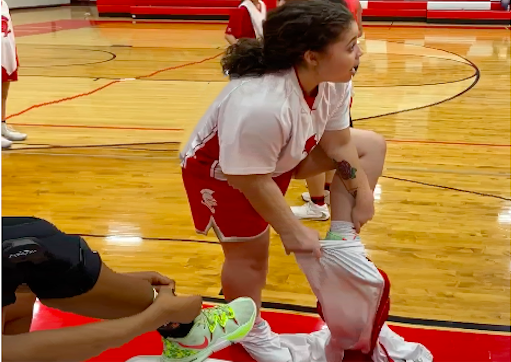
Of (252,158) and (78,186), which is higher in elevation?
(252,158)

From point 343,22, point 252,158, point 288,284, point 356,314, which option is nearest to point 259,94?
point 252,158

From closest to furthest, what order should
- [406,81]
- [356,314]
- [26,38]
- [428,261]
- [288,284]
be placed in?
[356,314] < [288,284] < [428,261] < [406,81] < [26,38]

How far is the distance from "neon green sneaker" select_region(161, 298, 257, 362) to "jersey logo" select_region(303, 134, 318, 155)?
1.59 ft

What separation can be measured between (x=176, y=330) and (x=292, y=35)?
2.75 feet

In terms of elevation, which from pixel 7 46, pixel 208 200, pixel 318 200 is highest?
pixel 7 46

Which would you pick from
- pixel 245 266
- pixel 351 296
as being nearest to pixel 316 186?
pixel 245 266

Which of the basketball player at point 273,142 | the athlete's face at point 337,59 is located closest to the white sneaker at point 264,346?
the basketball player at point 273,142

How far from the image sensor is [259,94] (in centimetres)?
159

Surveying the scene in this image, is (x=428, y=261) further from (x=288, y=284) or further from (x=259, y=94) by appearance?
(x=259, y=94)

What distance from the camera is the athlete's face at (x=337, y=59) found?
1616 millimetres

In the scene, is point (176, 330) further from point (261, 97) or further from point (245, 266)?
point (261, 97)

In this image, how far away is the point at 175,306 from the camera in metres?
1.39

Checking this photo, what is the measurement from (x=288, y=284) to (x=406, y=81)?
472 cm

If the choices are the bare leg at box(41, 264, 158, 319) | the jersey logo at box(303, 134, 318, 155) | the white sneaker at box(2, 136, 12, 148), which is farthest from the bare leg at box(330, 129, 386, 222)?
the white sneaker at box(2, 136, 12, 148)
